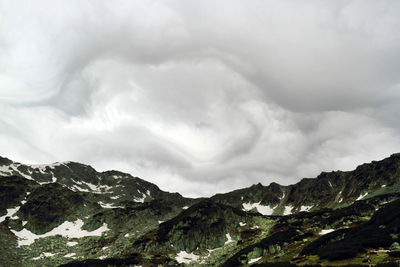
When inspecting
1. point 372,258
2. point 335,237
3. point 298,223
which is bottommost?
point 372,258

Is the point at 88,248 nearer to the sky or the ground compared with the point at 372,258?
nearer to the sky

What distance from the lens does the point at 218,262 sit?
157 meters

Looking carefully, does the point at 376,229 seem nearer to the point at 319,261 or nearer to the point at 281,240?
the point at 319,261

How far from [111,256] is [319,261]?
458 feet

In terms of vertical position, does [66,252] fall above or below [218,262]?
above

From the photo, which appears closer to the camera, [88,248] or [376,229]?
[376,229]

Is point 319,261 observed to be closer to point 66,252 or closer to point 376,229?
point 376,229

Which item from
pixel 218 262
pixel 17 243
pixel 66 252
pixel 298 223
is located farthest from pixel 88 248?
pixel 298 223

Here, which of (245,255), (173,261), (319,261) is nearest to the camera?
(319,261)

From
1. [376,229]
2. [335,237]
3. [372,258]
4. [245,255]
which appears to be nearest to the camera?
[372,258]

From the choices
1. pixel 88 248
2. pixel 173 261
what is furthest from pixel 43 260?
pixel 173 261

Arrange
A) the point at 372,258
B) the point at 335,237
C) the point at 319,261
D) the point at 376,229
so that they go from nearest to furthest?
the point at 372,258
the point at 319,261
the point at 376,229
the point at 335,237

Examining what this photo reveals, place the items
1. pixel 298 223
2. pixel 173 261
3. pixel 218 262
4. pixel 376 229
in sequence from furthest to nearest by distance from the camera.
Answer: pixel 298 223
pixel 173 261
pixel 218 262
pixel 376 229

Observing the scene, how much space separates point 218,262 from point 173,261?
3017 centimetres
